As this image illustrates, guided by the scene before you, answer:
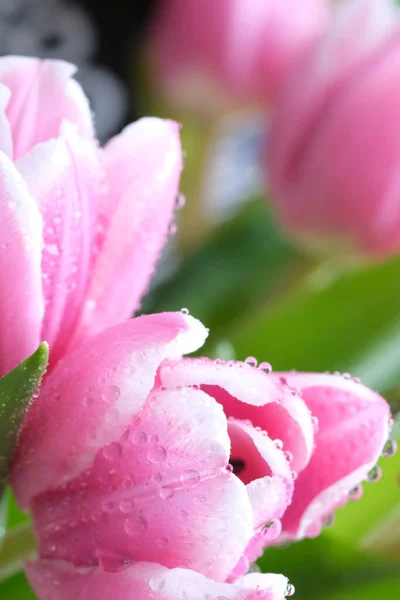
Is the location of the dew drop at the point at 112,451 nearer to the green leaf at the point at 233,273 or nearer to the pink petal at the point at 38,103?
the pink petal at the point at 38,103

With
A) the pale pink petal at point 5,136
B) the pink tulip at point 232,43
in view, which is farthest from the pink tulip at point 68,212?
the pink tulip at point 232,43

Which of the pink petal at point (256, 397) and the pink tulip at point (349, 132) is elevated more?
the pink tulip at point (349, 132)

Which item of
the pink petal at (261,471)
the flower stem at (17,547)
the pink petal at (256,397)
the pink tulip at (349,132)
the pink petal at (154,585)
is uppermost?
the pink tulip at (349,132)

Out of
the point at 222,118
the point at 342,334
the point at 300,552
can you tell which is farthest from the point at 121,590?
the point at 222,118

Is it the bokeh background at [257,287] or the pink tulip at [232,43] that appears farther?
the pink tulip at [232,43]

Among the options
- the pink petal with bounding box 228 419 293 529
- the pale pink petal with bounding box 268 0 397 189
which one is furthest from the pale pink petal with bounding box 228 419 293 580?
the pale pink petal with bounding box 268 0 397 189

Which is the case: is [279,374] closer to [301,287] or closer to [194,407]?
[194,407]

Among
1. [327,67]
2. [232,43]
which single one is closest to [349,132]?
[327,67]
